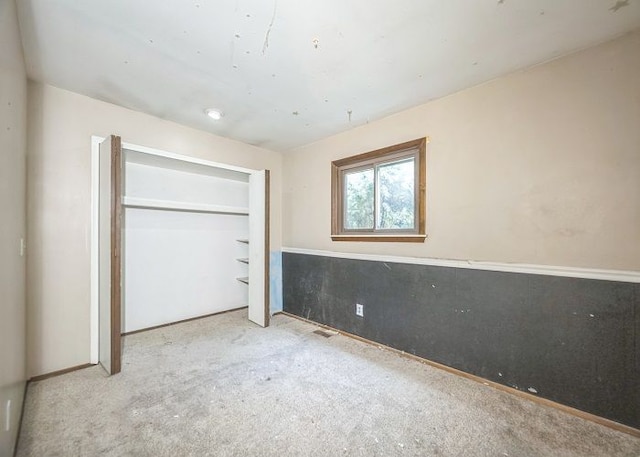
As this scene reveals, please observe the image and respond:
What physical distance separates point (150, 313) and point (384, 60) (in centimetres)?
338

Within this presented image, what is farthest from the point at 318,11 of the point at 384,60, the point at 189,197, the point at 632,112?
the point at 189,197

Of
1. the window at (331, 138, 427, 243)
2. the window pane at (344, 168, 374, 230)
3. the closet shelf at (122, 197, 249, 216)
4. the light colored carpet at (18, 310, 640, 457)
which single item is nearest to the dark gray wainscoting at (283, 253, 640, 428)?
the light colored carpet at (18, 310, 640, 457)

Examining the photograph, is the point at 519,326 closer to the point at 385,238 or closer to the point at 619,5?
the point at 385,238

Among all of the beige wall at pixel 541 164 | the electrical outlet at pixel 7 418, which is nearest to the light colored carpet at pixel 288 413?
the electrical outlet at pixel 7 418

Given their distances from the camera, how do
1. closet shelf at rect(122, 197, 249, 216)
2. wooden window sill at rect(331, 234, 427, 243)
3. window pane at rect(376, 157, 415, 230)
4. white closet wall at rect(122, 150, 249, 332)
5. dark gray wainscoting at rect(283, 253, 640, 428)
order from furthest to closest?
white closet wall at rect(122, 150, 249, 332)
closet shelf at rect(122, 197, 249, 216)
window pane at rect(376, 157, 415, 230)
wooden window sill at rect(331, 234, 427, 243)
dark gray wainscoting at rect(283, 253, 640, 428)

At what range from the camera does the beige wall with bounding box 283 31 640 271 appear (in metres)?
1.59

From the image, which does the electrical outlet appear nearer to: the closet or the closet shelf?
the closet

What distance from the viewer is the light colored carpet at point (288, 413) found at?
1.42m

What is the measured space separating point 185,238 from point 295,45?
8.44 ft

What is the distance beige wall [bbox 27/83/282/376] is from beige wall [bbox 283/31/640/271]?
2725 mm

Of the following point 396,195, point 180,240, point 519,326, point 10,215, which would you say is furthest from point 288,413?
point 180,240

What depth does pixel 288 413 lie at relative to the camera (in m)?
1.68

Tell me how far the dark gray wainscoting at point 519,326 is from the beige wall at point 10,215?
2.43m

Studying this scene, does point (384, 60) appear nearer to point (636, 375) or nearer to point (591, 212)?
point (591, 212)
